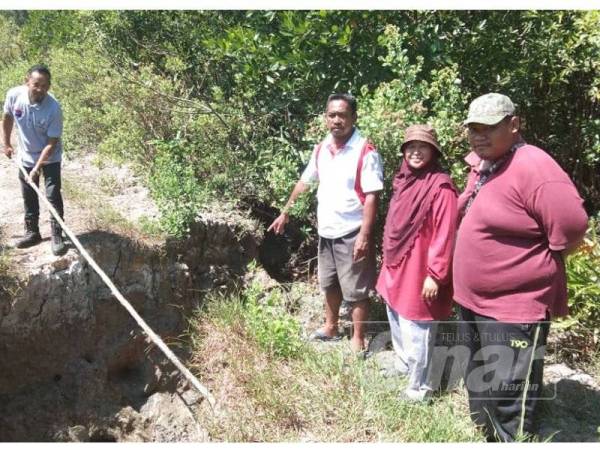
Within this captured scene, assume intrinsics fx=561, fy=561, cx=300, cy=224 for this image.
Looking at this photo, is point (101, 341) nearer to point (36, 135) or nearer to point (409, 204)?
point (36, 135)

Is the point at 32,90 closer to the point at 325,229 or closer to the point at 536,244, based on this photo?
the point at 325,229

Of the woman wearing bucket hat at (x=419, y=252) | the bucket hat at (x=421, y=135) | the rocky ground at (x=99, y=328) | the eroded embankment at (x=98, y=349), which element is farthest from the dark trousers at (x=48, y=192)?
the bucket hat at (x=421, y=135)

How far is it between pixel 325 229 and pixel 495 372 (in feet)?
5.23

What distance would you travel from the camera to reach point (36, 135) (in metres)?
4.72

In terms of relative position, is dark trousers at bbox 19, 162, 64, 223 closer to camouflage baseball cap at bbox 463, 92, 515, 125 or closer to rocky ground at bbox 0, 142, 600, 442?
rocky ground at bbox 0, 142, 600, 442

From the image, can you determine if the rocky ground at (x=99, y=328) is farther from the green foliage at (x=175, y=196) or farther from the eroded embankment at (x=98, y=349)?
the green foliage at (x=175, y=196)

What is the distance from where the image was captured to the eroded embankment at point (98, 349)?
4.62m

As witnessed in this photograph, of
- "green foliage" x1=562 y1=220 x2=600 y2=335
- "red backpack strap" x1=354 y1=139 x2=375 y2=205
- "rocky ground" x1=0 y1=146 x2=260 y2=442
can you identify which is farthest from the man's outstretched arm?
"green foliage" x1=562 y1=220 x2=600 y2=335

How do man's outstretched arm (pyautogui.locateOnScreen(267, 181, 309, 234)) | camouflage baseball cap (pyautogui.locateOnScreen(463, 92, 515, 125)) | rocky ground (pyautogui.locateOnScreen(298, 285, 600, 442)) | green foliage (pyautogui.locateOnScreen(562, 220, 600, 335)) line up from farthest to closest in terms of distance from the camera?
man's outstretched arm (pyautogui.locateOnScreen(267, 181, 309, 234)) < green foliage (pyautogui.locateOnScreen(562, 220, 600, 335)) < rocky ground (pyautogui.locateOnScreen(298, 285, 600, 442)) < camouflage baseball cap (pyautogui.locateOnScreen(463, 92, 515, 125))

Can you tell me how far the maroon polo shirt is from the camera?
8.72ft

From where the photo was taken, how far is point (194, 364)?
4863 mm

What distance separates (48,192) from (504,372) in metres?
3.89

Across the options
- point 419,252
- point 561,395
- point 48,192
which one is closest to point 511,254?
point 419,252

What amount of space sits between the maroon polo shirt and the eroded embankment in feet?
7.98
